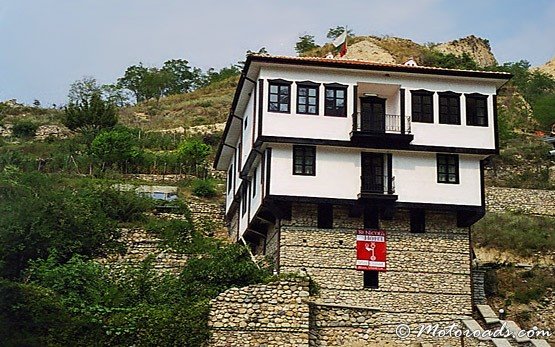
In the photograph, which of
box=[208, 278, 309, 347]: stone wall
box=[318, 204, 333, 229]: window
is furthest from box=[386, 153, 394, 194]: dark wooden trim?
box=[208, 278, 309, 347]: stone wall

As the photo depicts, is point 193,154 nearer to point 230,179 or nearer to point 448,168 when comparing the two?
point 230,179

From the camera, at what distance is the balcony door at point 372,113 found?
2655 cm

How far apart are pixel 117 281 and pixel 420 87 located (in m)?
11.6

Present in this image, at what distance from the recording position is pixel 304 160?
84.9ft

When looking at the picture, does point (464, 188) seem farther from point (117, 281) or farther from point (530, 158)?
point (530, 158)

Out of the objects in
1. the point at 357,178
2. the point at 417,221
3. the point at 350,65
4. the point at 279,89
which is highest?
the point at 350,65

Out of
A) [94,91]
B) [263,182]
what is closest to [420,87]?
[263,182]

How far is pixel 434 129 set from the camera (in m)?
26.5

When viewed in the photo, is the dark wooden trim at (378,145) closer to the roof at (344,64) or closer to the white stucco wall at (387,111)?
the white stucco wall at (387,111)

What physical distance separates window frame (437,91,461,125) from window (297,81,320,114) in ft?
13.8

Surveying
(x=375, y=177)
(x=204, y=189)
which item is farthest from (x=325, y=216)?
(x=204, y=189)

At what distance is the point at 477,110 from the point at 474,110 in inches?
3.9

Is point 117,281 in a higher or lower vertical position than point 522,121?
lower

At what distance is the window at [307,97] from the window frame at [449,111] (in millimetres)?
4205
